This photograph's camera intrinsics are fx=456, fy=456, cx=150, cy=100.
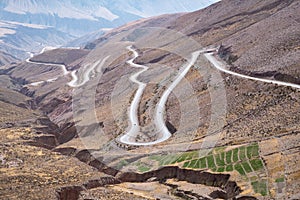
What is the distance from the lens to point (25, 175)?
37469 millimetres

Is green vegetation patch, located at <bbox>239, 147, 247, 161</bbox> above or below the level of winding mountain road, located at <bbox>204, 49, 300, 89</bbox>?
below

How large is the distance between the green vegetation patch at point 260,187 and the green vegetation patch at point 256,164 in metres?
2.03

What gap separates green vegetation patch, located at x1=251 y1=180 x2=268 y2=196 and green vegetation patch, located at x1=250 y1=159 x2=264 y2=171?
2034mm

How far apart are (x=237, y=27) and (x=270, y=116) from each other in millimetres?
61179

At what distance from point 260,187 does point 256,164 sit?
3599mm

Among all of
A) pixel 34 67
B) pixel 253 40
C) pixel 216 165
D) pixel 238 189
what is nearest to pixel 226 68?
pixel 253 40

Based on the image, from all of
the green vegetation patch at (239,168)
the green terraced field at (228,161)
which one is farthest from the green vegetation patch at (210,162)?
the green vegetation patch at (239,168)

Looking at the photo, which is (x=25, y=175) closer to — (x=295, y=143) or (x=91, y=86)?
(x=295, y=143)

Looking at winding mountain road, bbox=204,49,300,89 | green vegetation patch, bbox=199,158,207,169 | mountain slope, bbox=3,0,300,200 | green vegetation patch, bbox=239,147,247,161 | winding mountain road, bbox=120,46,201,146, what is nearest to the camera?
mountain slope, bbox=3,0,300,200

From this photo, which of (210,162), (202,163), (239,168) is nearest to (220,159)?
(210,162)

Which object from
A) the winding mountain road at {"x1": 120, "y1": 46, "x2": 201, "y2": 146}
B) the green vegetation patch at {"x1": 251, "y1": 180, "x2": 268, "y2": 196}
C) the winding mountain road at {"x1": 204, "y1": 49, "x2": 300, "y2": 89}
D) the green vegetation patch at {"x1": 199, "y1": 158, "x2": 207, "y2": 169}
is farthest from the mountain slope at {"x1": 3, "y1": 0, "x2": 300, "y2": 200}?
the winding mountain road at {"x1": 204, "y1": 49, "x2": 300, "y2": 89}

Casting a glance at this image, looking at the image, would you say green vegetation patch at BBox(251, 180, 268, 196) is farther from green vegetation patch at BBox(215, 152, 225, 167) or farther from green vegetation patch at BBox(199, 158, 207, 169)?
green vegetation patch at BBox(199, 158, 207, 169)

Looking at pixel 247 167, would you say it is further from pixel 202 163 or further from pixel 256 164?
pixel 202 163

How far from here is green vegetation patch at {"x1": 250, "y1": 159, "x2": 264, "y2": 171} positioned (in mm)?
33959
